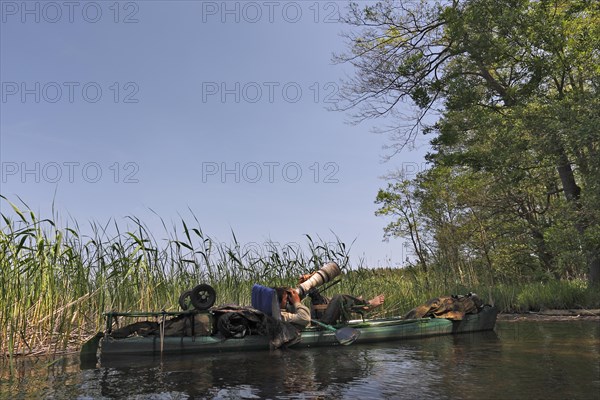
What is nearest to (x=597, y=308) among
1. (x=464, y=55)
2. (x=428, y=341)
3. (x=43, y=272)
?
(x=428, y=341)

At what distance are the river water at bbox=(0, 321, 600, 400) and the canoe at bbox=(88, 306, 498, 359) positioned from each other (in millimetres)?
229

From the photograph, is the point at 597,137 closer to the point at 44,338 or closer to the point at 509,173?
the point at 509,173

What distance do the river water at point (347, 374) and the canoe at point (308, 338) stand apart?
229 millimetres

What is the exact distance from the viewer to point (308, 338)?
8.46 meters

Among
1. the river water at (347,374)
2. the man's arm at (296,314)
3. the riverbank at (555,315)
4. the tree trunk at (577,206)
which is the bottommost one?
the river water at (347,374)

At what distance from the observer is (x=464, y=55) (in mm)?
21031

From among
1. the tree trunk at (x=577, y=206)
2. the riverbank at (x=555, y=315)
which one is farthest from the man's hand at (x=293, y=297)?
the tree trunk at (x=577, y=206)

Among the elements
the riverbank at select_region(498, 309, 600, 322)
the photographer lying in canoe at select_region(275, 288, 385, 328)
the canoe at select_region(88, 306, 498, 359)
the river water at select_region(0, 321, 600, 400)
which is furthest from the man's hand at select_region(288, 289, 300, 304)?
the riverbank at select_region(498, 309, 600, 322)

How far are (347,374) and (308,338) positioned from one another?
2395 mm

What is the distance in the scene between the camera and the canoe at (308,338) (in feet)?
25.2

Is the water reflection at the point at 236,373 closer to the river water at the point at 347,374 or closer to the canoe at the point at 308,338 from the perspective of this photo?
the river water at the point at 347,374

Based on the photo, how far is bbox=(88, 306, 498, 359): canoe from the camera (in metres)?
7.67

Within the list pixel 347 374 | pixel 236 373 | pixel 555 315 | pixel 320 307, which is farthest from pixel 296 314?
pixel 555 315

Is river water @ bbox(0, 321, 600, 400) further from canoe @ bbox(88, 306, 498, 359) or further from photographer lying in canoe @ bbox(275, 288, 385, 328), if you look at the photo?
photographer lying in canoe @ bbox(275, 288, 385, 328)
